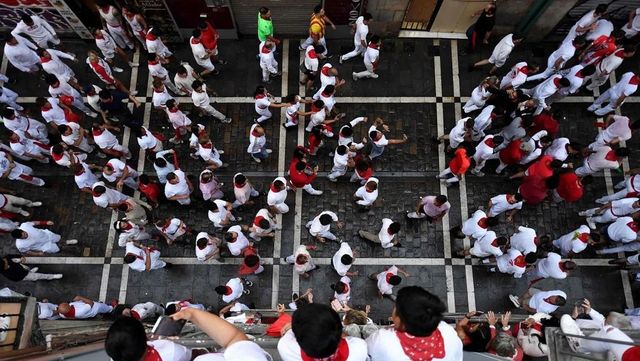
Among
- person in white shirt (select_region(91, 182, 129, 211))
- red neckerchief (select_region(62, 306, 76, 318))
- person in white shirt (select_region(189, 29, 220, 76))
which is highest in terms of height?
person in white shirt (select_region(189, 29, 220, 76))

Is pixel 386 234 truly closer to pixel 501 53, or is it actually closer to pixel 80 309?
pixel 501 53

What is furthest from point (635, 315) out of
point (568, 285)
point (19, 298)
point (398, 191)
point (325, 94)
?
point (19, 298)

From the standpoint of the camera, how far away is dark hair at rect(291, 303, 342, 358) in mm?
4020

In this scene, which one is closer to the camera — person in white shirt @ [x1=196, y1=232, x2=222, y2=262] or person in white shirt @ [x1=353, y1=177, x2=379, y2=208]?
person in white shirt @ [x1=196, y1=232, x2=222, y2=262]

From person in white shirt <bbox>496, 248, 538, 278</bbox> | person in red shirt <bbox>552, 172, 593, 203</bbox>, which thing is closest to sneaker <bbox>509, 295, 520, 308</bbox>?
person in white shirt <bbox>496, 248, 538, 278</bbox>

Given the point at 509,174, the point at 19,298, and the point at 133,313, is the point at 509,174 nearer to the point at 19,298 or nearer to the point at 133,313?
the point at 133,313

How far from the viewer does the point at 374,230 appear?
35.2ft

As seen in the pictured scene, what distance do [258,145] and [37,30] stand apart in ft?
20.6

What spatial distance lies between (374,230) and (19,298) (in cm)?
741

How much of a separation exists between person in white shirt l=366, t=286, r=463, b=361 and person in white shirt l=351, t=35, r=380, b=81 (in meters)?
7.59

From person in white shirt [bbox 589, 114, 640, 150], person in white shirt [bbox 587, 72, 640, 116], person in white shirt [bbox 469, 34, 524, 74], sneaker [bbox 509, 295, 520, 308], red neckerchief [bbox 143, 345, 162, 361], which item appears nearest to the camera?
red neckerchief [bbox 143, 345, 162, 361]

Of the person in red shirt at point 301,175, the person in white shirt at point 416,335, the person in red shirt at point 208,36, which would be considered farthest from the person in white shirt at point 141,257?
the person in white shirt at point 416,335

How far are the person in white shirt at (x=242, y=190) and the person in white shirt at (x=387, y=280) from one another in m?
3.47

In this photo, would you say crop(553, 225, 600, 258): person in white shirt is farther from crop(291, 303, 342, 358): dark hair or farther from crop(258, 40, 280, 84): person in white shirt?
crop(258, 40, 280, 84): person in white shirt
